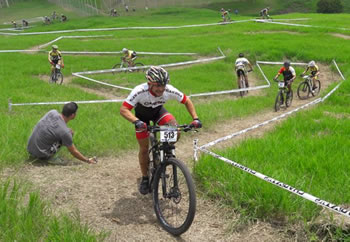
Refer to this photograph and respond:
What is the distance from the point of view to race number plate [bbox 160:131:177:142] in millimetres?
4352

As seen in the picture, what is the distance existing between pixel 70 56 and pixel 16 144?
60.3 feet

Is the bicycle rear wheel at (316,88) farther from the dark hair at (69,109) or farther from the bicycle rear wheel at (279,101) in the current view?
the dark hair at (69,109)

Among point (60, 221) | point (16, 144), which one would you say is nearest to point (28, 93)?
point (16, 144)

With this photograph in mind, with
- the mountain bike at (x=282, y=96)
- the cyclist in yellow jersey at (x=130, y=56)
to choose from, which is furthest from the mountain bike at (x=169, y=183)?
the cyclist in yellow jersey at (x=130, y=56)

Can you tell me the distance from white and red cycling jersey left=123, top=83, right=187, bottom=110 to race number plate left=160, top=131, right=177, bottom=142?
2.49 feet

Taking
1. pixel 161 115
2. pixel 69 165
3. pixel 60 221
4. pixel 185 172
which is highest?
pixel 161 115

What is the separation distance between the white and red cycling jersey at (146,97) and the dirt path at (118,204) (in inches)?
63.7

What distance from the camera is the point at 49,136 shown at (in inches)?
244

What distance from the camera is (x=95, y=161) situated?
6.80 metres

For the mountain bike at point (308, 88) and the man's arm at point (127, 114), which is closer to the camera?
the man's arm at point (127, 114)

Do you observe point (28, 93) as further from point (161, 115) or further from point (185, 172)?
point (185, 172)

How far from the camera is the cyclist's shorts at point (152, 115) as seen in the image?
16.7 feet

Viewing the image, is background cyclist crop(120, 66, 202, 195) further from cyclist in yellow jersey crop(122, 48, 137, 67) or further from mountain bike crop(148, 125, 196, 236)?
cyclist in yellow jersey crop(122, 48, 137, 67)

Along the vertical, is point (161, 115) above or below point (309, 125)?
above
